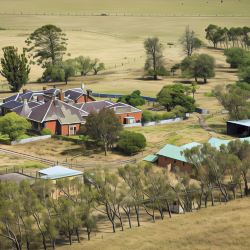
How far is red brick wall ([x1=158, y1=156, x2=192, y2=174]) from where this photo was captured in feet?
189

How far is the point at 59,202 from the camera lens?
43625 mm

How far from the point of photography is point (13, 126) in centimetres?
6981

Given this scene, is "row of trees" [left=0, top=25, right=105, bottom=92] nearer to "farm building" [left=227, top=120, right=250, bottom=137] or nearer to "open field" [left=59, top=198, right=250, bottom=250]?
"farm building" [left=227, top=120, right=250, bottom=137]

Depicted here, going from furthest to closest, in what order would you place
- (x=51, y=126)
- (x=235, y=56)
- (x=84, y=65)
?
(x=235, y=56), (x=84, y=65), (x=51, y=126)

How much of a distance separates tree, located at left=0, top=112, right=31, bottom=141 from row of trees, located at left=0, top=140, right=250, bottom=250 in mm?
20880

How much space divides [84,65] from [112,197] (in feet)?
261

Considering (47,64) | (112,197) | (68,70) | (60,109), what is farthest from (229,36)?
(112,197)

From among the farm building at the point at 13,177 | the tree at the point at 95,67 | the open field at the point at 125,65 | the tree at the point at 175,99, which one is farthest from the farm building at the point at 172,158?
the tree at the point at 95,67

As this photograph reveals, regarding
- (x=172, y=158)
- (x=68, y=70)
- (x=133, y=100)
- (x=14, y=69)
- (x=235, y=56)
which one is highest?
(x=235, y=56)

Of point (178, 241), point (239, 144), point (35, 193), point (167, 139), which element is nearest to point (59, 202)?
point (35, 193)

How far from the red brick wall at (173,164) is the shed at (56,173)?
9.50 meters

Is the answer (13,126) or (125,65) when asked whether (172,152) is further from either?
(125,65)

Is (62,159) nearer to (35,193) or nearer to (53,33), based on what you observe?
(35,193)

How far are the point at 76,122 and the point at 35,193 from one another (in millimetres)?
30759
